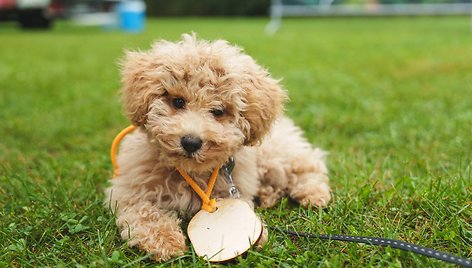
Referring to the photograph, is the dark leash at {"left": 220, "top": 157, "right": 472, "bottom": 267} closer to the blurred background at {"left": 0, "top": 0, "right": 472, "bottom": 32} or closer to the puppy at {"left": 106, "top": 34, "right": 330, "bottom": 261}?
the puppy at {"left": 106, "top": 34, "right": 330, "bottom": 261}

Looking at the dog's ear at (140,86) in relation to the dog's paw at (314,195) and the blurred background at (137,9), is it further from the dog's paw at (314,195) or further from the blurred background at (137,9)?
the blurred background at (137,9)

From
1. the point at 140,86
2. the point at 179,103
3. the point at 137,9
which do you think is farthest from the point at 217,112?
the point at 137,9

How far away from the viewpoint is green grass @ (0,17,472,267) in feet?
9.05

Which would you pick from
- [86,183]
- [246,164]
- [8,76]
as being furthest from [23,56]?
[246,164]

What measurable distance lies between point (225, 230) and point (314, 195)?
0.78 m

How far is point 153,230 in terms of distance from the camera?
2.81 metres

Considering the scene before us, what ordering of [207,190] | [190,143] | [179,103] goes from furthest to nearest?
1. [207,190]
2. [179,103]
3. [190,143]

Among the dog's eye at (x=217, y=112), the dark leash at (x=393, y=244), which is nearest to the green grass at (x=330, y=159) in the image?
the dark leash at (x=393, y=244)

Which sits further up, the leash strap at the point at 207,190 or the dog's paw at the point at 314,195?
the leash strap at the point at 207,190

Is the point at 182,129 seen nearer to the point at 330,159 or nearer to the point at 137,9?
the point at 330,159

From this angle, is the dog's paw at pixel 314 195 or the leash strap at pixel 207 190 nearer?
the leash strap at pixel 207 190

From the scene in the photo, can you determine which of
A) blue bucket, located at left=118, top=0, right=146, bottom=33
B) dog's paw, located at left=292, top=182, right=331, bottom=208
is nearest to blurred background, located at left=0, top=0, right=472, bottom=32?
blue bucket, located at left=118, top=0, right=146, bottom=33

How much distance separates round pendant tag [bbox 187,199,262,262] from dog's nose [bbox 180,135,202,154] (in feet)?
1.34

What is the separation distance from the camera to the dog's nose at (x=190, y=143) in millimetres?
2740
